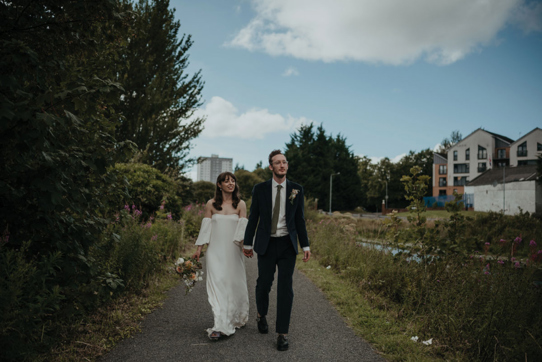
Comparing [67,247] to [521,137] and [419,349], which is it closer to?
[419,349]

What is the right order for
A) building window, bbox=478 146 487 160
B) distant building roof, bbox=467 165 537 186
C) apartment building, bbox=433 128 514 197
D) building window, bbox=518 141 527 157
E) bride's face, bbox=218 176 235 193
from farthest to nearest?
building window, bbox=478 146 487 160 < apartment building, bbox=433 128 514 197 < building window, bbox=518 141 527 157 < distant building roof, bbox=467 165 537 186 < bride's face, bbox=218 176 235 193

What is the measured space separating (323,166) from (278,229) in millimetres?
51943

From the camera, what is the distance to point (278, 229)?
4137 mm

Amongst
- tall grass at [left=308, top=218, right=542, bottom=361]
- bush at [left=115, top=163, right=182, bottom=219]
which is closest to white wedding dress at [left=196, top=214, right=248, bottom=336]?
tall grass at [left=308, top=218, right=542, bottom=361]

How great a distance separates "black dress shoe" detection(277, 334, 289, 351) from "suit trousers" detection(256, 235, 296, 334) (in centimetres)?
5

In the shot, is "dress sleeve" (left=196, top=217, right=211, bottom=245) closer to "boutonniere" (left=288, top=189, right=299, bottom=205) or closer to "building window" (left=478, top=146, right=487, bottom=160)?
"boutonniere" (left=288, top=189, right=299, bottom=205)

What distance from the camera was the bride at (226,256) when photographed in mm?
4297

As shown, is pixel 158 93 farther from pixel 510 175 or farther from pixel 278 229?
pixel 510 175

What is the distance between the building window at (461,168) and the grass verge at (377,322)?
224 ft

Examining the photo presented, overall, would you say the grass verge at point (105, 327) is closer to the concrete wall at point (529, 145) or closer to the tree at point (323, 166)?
the tree at point (323, 166)

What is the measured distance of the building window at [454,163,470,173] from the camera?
214 ft

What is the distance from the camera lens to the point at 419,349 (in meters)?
3.68

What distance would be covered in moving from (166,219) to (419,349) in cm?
857

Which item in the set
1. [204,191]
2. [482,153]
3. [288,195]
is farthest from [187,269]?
[482,153]
